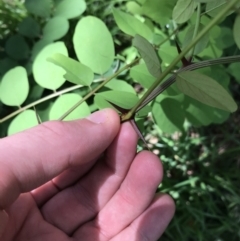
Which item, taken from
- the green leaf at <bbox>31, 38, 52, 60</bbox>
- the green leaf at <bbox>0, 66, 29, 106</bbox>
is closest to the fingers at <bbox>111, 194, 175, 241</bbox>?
the green leaf at <bbox>0, 66, 29, 106</bbox>

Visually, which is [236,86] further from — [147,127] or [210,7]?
[210,7]

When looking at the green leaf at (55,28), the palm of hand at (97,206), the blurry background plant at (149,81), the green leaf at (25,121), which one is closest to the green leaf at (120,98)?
the blurry background plant at (149,81)

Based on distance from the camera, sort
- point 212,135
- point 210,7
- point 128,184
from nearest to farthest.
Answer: point 210,7 → point 128,184 → point 212,135

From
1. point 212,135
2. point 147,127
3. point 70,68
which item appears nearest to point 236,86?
point 212,135

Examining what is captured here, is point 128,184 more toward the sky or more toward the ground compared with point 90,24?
more toward the ground

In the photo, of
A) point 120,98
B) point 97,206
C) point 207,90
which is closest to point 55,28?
point 120,98
